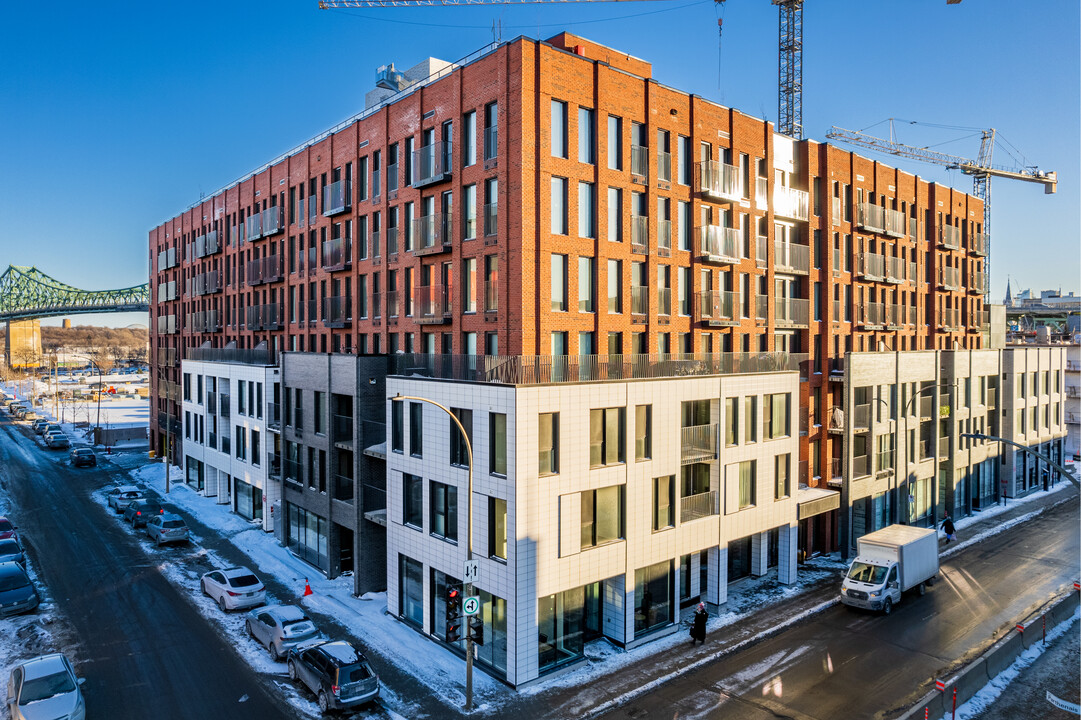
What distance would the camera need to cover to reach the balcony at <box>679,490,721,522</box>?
2758 centimetres

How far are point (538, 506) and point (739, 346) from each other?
1787 cm

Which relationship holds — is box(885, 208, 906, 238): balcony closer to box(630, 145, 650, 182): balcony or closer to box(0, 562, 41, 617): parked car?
box(630, 145, 650, 182): balcony

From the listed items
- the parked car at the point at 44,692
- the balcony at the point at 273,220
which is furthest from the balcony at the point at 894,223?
the parked car at the point at 44,692

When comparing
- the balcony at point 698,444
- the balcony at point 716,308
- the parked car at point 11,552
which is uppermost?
the balcony at point 716,308

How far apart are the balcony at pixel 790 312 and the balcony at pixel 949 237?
18.4 metres

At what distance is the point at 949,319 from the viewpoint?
51719 mm

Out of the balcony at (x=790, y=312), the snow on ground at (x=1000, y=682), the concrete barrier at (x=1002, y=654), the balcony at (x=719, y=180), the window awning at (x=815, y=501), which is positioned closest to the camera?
the snow on ground at (x=1000, y=682)

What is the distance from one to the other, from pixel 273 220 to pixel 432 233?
1988cm

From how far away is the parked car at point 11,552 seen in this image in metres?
31.6

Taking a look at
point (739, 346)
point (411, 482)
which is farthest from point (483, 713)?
point (739, 346)

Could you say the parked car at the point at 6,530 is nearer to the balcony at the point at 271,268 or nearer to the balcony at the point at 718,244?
the balcony at the point at 271,268

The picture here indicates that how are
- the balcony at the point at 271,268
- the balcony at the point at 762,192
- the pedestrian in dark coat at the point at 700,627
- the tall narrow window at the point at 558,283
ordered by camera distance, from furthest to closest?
the balcony at the point at 271,268
the balcony at the point at 762,192
the tall narrow window at the point at 558,283
the pedestrian in dark coat at the point at 700,627

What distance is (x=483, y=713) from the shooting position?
19.9 metres

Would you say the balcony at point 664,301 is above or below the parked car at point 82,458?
above
